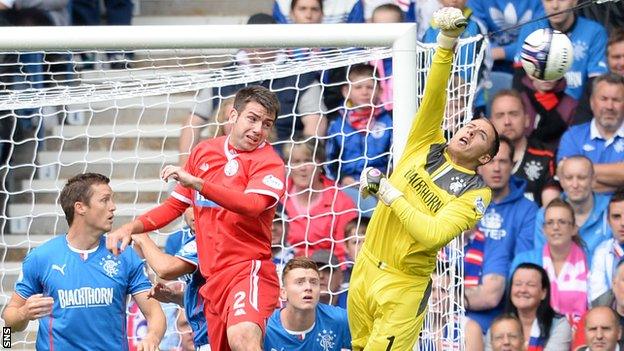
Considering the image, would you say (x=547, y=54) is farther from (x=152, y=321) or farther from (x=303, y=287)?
(x=152, y=321)

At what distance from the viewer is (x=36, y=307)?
7574 millimetres

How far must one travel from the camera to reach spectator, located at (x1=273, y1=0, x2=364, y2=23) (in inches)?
439

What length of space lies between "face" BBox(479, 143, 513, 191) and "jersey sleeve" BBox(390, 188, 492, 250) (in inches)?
103

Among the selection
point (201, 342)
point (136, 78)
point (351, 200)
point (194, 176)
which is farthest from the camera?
point (351, 200)

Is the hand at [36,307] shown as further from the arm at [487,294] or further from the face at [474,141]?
the arm at [487,294]

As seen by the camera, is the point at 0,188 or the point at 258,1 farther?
the point at 258,1

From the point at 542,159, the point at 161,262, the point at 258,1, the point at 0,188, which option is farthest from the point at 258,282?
the point at 258,1

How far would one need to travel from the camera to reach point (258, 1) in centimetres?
1212

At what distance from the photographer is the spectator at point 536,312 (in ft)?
32.4

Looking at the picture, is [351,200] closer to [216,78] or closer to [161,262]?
[216,78]

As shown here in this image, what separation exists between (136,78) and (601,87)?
3193 millimetres

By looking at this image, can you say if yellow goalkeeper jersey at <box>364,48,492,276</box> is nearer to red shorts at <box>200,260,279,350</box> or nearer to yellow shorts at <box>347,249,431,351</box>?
yellow shorts at <box>347,249,431,351</box>

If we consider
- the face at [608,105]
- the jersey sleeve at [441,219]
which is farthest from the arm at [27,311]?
the face at [608,105]

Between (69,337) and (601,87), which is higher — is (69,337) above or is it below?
below
